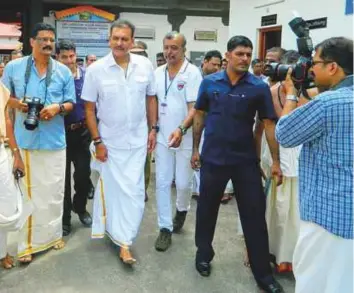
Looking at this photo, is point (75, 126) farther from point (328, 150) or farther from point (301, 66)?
point (328, 150)

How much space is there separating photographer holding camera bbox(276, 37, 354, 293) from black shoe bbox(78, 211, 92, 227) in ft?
7.72

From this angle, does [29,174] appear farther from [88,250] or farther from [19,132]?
[88,250]

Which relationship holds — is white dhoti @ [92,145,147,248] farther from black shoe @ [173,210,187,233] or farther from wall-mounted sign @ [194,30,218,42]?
wall-mounted sign @ [194,30,218,42]

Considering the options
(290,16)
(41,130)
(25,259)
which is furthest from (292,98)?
(290,16)

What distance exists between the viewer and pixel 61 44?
381cm

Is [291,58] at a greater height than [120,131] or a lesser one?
greater

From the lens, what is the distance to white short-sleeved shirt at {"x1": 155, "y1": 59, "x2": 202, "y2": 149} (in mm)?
3477

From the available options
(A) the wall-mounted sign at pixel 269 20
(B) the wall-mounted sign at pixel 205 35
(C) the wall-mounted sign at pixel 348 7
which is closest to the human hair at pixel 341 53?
(C) the wall-mounted sign at pixel 348 7

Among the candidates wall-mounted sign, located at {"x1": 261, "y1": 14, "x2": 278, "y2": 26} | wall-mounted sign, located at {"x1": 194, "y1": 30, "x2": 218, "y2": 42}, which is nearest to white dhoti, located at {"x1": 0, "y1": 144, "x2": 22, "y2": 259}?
wall-mounted sign, located at {"x1": 261, "y1": 14, "x2": 278, "y2": 26}

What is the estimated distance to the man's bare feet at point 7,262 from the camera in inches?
120

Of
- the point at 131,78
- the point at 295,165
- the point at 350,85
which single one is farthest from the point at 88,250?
the point at 350,85

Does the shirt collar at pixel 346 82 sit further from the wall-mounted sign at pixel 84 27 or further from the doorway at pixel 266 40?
the wall-mounted sign at pixel 84 27

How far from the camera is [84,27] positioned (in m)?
11.6

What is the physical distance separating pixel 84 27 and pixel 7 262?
9.54 meters
